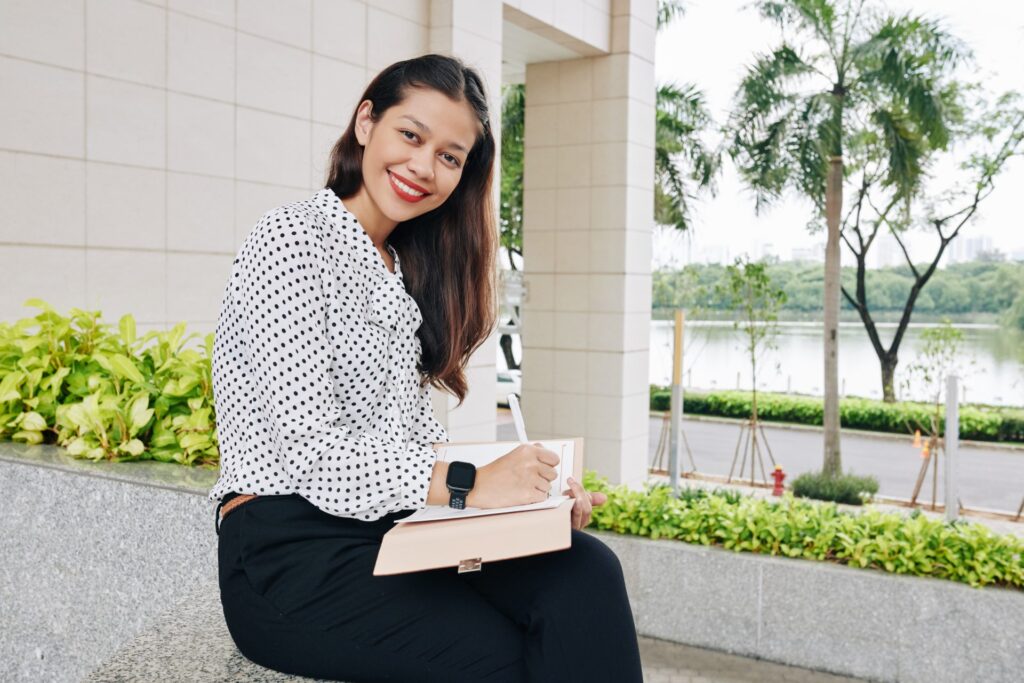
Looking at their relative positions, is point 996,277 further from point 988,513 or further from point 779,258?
point 988,513

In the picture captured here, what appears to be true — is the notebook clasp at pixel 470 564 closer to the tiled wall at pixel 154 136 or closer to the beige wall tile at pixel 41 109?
the tiled wall at pixel 154 136

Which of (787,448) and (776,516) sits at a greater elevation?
(776,516)

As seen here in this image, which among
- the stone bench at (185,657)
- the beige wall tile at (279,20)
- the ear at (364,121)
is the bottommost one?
the stone bench at (185,657)

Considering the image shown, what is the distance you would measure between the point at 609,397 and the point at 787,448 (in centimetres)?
943

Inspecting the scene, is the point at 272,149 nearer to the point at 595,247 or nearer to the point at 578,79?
the point at 595,247

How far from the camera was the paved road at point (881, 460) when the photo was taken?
14531 mm

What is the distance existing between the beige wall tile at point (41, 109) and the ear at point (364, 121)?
3618mm

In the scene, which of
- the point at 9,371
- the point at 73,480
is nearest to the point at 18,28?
the point at 9,371

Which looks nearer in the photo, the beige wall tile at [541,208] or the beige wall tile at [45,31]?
the beige wall tile at [45,31]

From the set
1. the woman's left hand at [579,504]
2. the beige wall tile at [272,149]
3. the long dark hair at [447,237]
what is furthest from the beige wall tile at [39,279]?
the woman's left hand at [579,504]

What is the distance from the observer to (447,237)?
2.05 meters

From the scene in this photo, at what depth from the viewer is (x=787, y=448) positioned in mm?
18578

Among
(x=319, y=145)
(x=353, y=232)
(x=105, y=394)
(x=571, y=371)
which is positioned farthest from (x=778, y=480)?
(x=353, y=232)

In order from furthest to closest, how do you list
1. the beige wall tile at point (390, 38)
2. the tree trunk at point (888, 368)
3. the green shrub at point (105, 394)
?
the tree trunk at point (888, 368) → the beige wall tile at point (390, 38) → the green shrub at point (105, 394)
